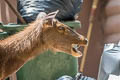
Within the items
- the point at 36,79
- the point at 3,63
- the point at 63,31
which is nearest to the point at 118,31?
the point at 36,79

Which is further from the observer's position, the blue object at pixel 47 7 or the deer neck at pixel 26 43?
the blue object at pixel 47 7

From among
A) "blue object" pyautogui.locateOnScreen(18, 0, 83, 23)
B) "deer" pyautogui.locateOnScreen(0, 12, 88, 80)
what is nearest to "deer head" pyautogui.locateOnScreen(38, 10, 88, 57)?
"deer" pyautogui.locateOnScreen(0, 12, 88, 80)

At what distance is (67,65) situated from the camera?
4.98 ft

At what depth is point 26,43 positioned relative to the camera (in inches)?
35.4

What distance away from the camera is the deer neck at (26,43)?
2.92 ft

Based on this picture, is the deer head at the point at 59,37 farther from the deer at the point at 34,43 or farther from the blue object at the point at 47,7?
the blue object at the point at 47,7

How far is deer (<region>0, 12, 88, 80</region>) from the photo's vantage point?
886mm

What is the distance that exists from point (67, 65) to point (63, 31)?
62 centimetres

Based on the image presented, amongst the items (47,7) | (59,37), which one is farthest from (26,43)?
(47,7)

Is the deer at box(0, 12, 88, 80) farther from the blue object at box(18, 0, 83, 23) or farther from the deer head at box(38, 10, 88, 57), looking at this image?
the blue object at box(18, 0, 83, 23)

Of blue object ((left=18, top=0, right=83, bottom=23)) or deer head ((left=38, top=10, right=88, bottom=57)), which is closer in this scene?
deer head ((left=38, top=10, right=88, bottom=57))

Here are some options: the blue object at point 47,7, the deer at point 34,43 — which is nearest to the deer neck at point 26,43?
the deer at point 34,43

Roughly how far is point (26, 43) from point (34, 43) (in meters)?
Answer: 0.03

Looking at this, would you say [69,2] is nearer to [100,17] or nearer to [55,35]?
[55,35]
